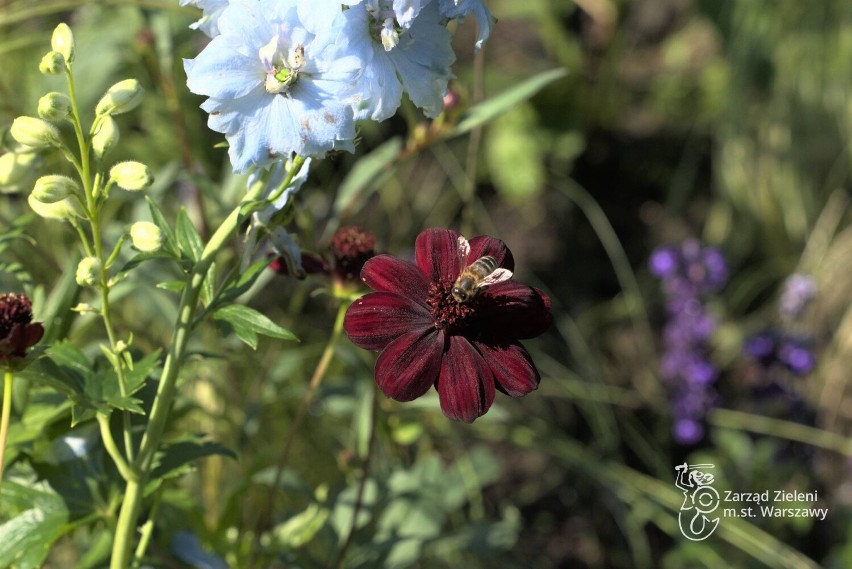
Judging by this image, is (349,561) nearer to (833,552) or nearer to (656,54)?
(833,552)

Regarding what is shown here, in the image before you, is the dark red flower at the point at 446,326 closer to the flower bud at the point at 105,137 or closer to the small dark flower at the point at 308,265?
the small dark flower at the point at 308,265

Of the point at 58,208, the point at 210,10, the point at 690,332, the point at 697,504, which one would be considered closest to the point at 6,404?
the point at 58,208

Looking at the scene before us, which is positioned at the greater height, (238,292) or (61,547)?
(238,292)

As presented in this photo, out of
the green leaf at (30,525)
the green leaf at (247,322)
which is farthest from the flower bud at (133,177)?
the green leaf at (30,525)

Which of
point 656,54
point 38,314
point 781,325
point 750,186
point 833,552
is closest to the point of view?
point 38,314

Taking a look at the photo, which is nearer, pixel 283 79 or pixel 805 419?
pixel 283 79

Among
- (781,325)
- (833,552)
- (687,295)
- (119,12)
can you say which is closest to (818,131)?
(781,325)
